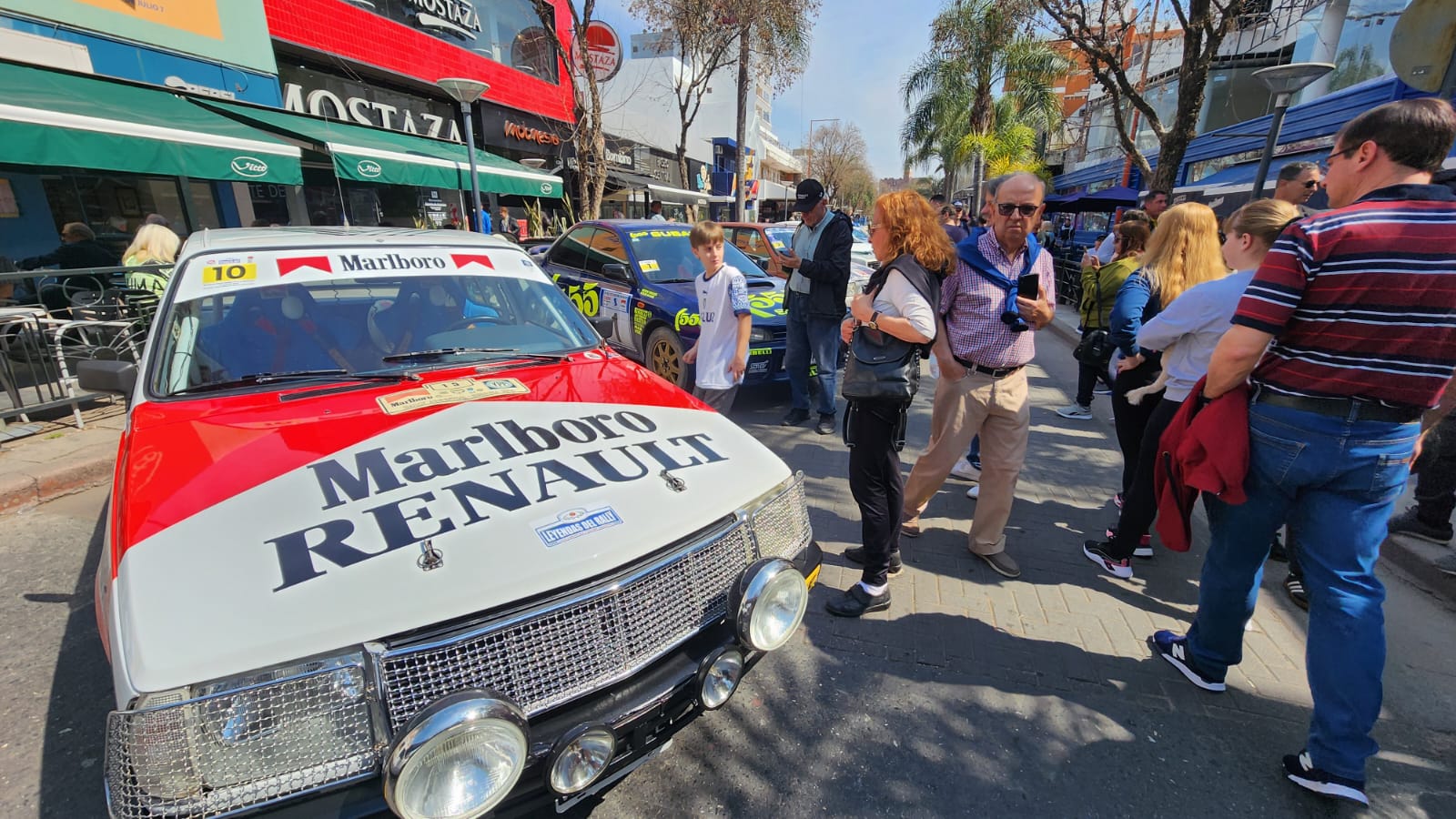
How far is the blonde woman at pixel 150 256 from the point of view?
20.3ft

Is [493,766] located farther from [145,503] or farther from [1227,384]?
[1227,384]

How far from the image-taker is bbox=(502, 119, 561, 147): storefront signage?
1734cm

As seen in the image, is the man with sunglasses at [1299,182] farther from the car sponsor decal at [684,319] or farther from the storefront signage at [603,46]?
the storefront signage at [603,46]

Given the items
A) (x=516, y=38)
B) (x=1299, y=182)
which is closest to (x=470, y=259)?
(x=1299, y=182)

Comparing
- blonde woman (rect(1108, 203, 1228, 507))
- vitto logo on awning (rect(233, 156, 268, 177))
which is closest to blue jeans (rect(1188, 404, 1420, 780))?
blonde woman (rect(1108, 203, 1228, 507))

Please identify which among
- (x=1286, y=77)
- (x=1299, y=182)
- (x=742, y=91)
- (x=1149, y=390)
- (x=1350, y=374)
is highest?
(x=742, y=91)

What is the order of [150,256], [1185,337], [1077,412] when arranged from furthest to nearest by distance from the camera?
[150,256] → [1077,412] → [1185,337]

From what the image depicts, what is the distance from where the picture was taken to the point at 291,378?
2381 millimetres

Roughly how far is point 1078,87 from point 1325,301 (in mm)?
50112

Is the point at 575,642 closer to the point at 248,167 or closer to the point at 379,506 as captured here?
the point at 379,506

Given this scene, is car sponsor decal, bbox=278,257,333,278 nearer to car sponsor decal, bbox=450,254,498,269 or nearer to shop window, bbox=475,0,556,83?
car sponsor decal, bbox=450,254,498,269

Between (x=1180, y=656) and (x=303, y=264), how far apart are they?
429 cm

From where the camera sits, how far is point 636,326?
6.36 metres

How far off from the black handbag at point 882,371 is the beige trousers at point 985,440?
0.69 m
